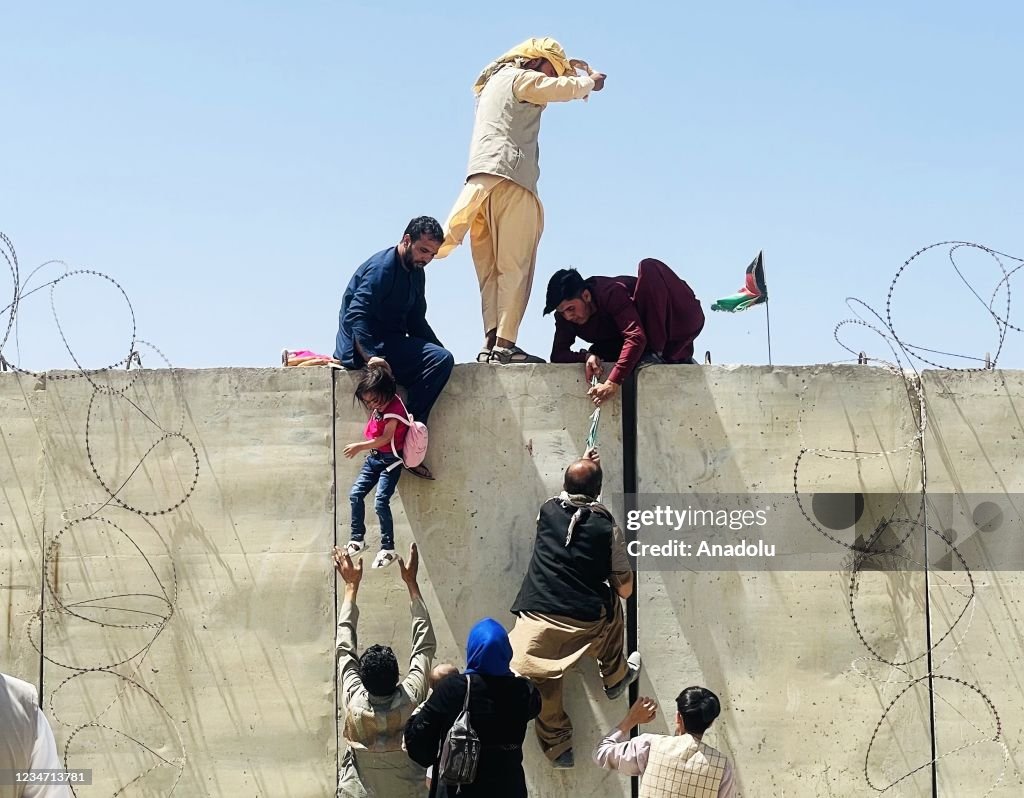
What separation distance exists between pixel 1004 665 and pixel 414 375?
3.57 meters

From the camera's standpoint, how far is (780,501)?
7.49 meters

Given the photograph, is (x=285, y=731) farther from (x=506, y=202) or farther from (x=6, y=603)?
(x=506, y=202)

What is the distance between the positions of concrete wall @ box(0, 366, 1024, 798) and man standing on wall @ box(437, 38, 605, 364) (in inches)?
21.2

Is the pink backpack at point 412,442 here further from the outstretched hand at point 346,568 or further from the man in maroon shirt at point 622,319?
the man in maroon shirt at point 622,319

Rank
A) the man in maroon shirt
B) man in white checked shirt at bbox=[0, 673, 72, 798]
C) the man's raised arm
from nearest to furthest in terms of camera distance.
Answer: man in white checked shirt at bbox=[0, 673, 72, 798] < the man's raised arm < the man in maroon shirt

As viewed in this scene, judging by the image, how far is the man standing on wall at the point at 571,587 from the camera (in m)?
6.90

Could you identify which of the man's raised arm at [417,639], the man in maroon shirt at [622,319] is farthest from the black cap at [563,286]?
the man's raised arm at [417,639]

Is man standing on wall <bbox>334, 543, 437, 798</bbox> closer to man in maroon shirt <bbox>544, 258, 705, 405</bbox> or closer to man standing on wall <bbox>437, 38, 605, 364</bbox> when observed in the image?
man in maroon shirt <bbox>544, 258, 705, 405</bbox>

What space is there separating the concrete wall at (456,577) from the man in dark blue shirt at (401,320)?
0.18m

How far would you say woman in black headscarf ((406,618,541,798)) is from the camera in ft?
18.2

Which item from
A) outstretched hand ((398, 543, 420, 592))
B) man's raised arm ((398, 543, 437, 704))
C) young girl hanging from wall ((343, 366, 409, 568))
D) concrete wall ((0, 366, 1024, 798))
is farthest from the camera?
Answer: concrete wall ((0, 366, 1024, 798))

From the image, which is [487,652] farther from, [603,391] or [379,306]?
[379,306]

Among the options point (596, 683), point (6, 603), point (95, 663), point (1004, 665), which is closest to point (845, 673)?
point (1004, 665)

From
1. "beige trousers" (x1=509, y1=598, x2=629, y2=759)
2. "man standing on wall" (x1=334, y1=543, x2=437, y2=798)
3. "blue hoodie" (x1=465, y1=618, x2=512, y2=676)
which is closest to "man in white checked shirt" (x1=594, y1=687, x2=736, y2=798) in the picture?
"blue hoodie" (x1=465, y1=618, x2=512, y2=676)
